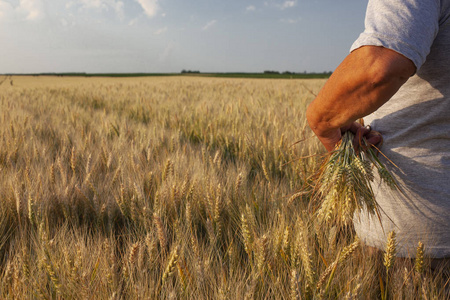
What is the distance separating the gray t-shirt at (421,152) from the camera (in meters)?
0.86

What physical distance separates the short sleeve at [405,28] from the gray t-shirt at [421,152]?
64mm

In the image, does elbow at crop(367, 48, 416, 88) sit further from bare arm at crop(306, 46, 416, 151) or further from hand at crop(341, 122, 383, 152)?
hand at crop(341, 122, 383, 152)

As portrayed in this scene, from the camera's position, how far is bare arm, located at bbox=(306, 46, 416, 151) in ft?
2.10

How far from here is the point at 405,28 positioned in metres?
0.64

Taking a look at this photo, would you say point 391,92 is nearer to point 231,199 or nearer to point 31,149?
point 231,199

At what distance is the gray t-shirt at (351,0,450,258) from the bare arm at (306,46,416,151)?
0.14 m

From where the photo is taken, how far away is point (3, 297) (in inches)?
31.1

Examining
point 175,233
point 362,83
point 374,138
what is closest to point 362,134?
point 374,138

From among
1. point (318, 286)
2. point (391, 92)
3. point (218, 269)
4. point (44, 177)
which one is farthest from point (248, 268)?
point (44, 177)

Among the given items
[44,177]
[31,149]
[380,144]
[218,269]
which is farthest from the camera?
[31,149]

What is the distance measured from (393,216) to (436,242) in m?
0.14

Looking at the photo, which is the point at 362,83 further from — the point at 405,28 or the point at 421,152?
the point at 421,152

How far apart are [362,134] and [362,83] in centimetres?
34

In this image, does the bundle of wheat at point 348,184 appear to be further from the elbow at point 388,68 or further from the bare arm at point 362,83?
the elbow at point 388,68
